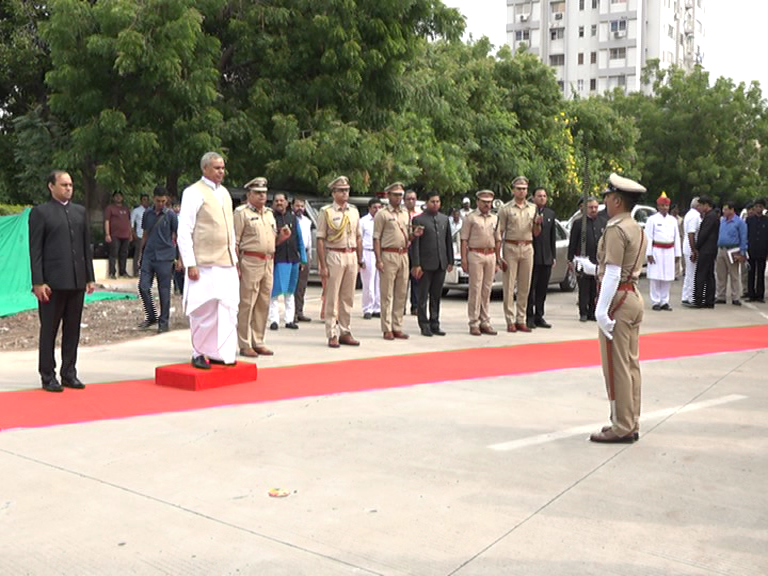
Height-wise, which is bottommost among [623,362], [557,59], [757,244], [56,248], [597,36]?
[623,362]

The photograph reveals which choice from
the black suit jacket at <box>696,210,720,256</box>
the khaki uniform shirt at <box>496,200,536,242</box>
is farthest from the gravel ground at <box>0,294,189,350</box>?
the black suit jacket at <box>696,210,720,256</box>

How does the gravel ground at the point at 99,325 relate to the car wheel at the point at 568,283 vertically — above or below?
below

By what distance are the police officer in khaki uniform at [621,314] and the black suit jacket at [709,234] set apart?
10.9m

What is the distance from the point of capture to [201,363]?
8617 mm

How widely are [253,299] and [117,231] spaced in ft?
37.0

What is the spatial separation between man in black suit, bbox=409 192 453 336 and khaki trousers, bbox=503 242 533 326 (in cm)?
92

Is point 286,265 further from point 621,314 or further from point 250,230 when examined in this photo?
point 621,314

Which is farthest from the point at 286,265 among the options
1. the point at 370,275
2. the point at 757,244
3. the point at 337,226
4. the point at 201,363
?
the point at 757,244

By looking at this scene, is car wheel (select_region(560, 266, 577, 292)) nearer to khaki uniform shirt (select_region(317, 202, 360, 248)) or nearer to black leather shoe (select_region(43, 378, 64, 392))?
khaki uniform shirt (select_region(317, 202, 360, 248))

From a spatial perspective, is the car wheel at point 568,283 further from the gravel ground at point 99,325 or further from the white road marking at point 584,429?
the white road marking at point 584,429

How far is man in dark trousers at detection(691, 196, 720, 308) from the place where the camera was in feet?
55.5

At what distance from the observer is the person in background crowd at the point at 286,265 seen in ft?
42.9

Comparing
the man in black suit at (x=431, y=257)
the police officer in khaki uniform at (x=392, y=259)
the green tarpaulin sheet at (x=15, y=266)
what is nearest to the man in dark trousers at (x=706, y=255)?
the man in black suit at (x=431, y=257)

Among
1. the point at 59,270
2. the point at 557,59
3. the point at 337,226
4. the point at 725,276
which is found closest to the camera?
the point at 59,270
